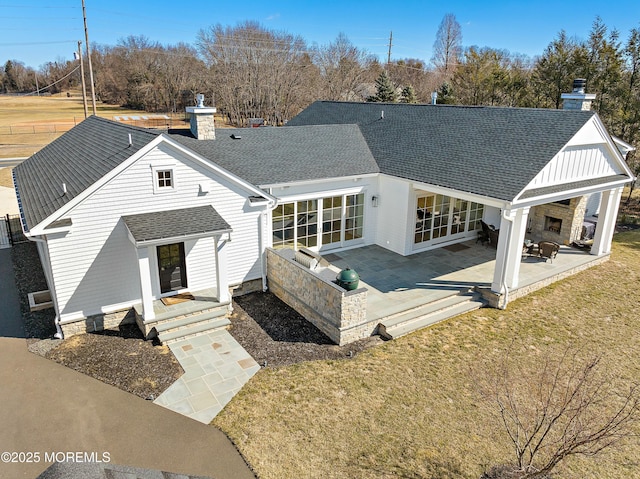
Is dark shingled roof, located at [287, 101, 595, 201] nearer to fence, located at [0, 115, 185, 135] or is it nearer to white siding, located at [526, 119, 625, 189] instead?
white siding, located at [526, 119, 625, 189]

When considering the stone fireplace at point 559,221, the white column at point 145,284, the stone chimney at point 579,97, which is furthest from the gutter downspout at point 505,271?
the white column at point 145,284

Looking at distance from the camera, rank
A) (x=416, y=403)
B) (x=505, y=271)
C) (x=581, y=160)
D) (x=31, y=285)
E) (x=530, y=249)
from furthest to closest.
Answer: (x=530, y=249) → (x=31, y=285) → (x=581, y=160) → (x=505, y=271) → (x=416, y=403)

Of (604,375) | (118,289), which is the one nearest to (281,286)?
(118,289)

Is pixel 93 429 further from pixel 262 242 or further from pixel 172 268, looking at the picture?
pixel 262 242

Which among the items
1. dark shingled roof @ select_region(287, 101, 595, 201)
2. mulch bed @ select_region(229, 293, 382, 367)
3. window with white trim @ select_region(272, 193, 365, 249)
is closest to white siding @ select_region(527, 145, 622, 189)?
dark shingled roof @ select_region(287, 101, 595, 201)

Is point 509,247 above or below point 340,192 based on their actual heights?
below

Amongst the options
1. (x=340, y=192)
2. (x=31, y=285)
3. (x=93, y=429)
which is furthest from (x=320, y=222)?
(x=31, y=285)
